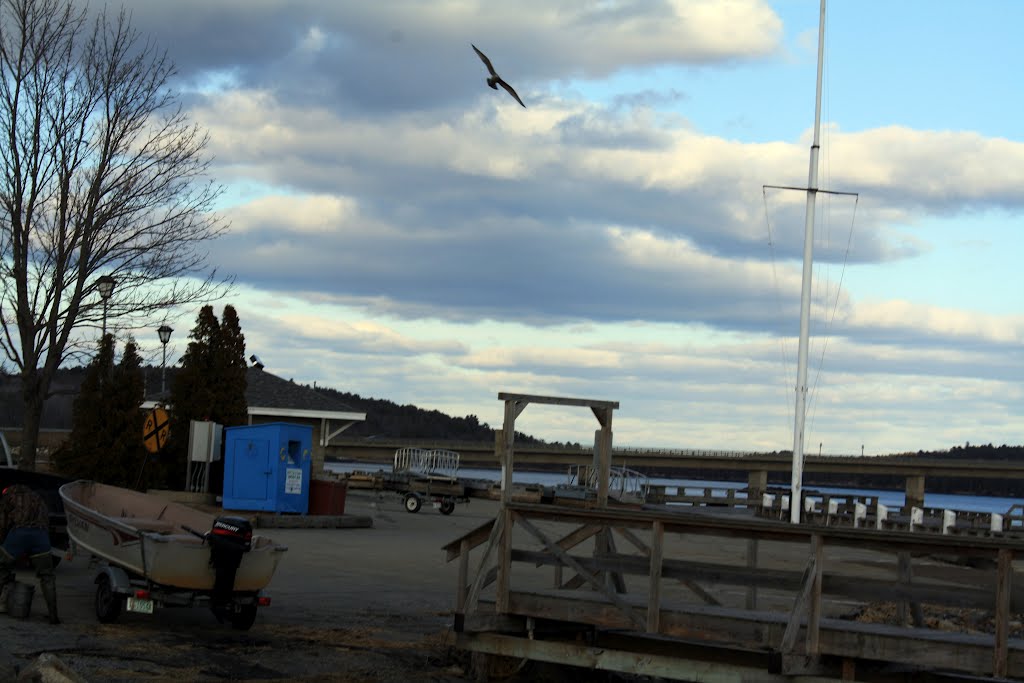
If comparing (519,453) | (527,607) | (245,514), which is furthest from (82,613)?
(519,453)

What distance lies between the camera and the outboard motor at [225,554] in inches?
528

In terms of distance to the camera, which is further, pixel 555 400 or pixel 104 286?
pixel 104 286

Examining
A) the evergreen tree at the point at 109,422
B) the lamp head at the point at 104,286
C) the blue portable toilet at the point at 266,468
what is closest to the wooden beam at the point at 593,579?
the blue portable toilet at the point at 266,468

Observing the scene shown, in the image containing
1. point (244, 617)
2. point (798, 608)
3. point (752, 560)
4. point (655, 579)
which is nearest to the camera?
point (798, 608)

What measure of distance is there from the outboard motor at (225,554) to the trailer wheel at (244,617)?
0.24 meters

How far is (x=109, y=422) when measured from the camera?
31.3 metres

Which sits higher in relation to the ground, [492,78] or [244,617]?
[492,78]

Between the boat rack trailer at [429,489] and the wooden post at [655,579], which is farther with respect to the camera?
the boat rack trailer at [429,489]

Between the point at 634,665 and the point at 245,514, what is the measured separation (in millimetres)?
18062

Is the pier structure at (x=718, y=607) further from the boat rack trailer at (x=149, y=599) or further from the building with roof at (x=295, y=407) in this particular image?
the building with roof at (x=295, y=407)

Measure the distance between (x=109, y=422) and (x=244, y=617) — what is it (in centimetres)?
1886

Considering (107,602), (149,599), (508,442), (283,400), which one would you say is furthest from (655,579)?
(283,400)

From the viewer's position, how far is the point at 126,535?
44.5 ft

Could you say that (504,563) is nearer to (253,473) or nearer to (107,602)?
(107,602)
